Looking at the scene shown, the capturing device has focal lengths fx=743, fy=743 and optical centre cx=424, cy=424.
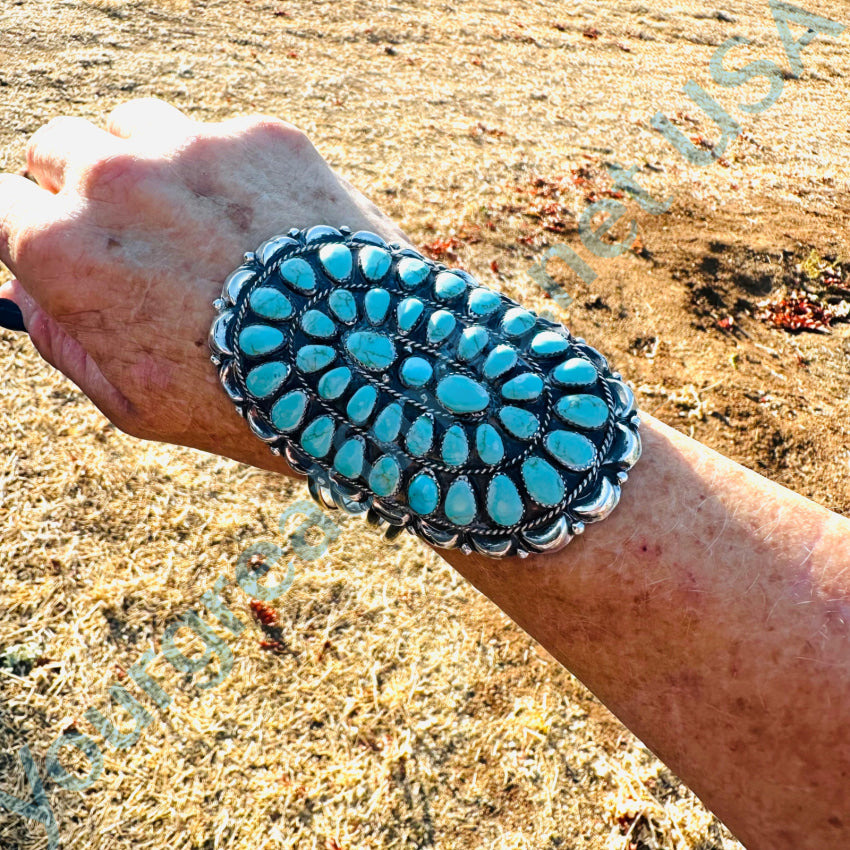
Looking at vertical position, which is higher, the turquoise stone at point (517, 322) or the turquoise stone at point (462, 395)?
the turquoise stone at point (517, 322)

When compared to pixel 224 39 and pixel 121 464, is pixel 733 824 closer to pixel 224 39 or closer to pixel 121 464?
pixel 121 464

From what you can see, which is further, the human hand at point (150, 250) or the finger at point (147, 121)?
the finger at point (147, 121)

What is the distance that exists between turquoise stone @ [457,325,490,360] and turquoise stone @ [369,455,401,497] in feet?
0.93

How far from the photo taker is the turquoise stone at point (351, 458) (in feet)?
5.42

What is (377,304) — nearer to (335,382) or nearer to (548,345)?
(335,382)

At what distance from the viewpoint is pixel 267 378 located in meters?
1.72

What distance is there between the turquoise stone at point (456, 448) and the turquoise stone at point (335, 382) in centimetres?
26

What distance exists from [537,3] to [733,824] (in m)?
9.02

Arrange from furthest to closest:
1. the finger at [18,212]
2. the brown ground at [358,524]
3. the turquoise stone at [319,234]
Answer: the brown ground at [358,524]
the finger at [18,212]
the turquoise stone at [319,234]

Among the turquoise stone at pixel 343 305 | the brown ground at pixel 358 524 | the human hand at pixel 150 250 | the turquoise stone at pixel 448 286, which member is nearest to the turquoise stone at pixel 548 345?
the turquoise stone at pixel 448 286

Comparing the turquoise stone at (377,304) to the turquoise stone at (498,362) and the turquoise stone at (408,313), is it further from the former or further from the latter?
the turquoise stone at (498,362)

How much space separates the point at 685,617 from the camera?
1542mm

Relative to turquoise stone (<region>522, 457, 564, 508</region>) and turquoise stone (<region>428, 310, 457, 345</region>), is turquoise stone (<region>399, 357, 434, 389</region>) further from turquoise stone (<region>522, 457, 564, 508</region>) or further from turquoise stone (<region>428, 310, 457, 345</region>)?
turquoise stone (<region>522, 457, 564, 508</region>)

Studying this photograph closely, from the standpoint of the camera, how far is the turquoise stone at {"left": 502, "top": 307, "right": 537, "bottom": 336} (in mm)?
1713
